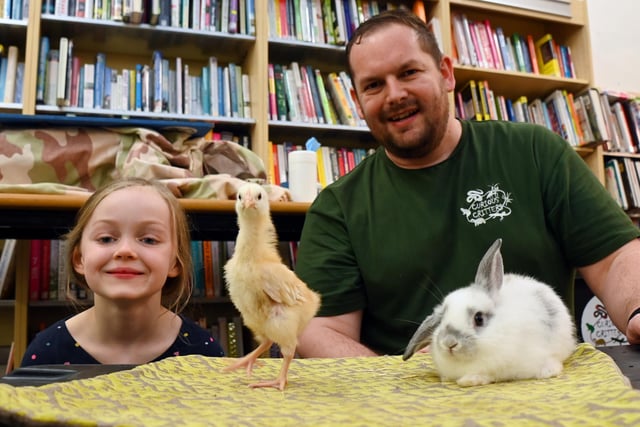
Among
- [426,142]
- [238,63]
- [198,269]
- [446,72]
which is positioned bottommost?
[198,269]

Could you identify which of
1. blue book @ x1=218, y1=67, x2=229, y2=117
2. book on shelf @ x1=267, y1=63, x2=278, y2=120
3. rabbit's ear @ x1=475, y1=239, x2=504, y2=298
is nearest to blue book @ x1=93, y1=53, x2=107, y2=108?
blue book @ x1=218, y1=67, x2=229, y2=117

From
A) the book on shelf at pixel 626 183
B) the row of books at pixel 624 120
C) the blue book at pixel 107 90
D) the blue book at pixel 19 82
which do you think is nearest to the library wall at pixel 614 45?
the row of books at pixel 624 120

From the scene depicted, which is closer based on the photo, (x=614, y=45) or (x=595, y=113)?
(x=595, y=113)

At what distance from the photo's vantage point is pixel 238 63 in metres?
2.98

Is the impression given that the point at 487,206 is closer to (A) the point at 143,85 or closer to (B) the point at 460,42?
(A) the point at 143,85

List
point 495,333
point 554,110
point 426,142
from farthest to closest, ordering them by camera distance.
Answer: point 554,110 < point 426,142 < point 495,333

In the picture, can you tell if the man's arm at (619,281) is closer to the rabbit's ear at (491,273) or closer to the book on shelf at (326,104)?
the rabbit's ear at (491,273)

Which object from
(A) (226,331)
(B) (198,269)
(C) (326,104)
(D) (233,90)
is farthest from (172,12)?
(A) (226,331)

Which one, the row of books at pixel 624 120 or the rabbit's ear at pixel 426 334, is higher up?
the row of books at pixel 624 120

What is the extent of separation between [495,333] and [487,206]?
2.10 ft

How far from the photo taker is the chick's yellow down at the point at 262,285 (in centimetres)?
62

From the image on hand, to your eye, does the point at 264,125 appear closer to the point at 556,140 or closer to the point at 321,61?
the point at 321,61

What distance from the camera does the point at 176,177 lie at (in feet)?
5.70

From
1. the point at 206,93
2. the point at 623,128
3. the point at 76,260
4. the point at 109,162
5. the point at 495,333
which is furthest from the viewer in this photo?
the point at 623,128
